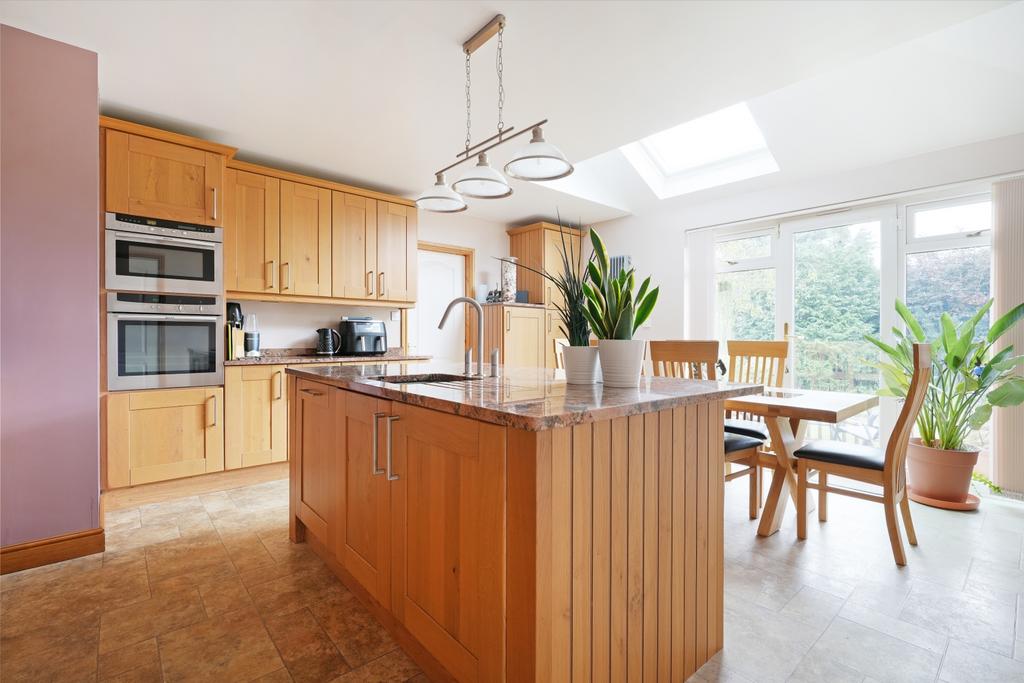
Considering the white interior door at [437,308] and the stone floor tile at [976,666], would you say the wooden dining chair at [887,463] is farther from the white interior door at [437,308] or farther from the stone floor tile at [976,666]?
the white interior door at [437,308]

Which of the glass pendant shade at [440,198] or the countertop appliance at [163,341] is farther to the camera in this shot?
the countertop appliance at [163,341]

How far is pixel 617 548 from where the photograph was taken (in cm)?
111

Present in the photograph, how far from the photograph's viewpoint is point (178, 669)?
139cm

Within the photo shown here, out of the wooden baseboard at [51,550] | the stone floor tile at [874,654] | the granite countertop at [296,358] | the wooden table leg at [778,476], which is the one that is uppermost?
the granite countertop at [296,358]

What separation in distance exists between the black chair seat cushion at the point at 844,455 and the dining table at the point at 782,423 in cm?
8

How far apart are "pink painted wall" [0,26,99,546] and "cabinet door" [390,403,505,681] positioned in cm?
185

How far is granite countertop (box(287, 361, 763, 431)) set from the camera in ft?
3.07

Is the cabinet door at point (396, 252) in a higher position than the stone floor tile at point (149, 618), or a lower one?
higher

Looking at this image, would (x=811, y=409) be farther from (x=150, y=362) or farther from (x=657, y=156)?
(x=150, y=362)

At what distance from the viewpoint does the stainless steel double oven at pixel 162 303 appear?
2.81m

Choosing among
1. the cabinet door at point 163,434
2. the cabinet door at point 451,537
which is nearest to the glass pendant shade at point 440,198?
the cabinet door at point 451,537

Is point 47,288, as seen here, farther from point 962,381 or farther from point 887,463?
point 962,381

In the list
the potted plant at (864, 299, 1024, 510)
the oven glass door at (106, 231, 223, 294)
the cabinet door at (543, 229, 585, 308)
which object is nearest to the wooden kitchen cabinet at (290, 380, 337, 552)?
the oven glass door at (106, 231, 223, 294)

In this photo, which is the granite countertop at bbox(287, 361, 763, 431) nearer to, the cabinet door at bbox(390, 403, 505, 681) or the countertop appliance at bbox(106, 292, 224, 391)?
the cabinet door at bbox(390, 403, 505, 681)
